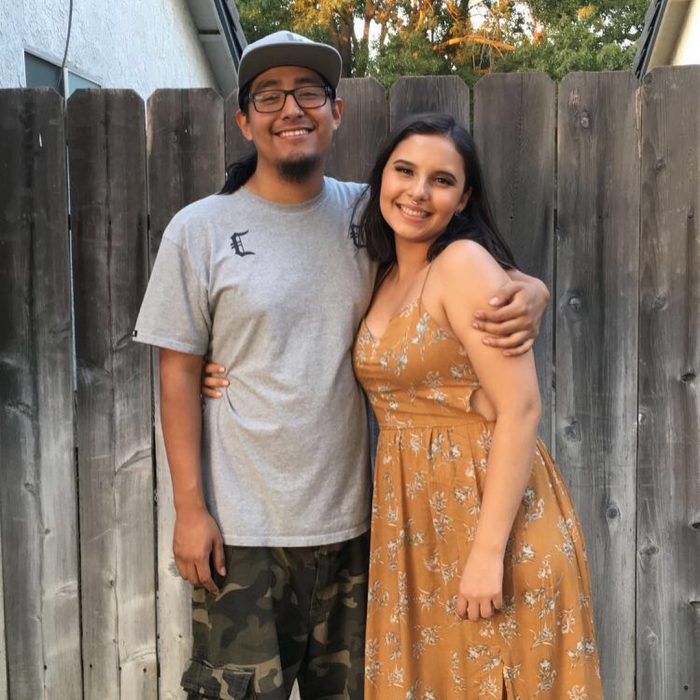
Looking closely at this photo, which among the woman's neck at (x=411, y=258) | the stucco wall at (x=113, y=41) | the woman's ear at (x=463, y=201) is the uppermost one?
the stucco wall at (x=113, y=41)

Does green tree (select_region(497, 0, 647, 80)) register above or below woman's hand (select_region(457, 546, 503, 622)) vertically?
above

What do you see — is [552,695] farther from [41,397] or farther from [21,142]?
[21,142]

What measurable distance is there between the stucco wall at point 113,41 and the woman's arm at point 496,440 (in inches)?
127

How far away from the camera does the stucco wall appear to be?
4.53m

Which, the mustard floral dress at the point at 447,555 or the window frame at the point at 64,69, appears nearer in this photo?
the mustard floral dress at the point at 447,555

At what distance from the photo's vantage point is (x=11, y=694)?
3027 millimetres

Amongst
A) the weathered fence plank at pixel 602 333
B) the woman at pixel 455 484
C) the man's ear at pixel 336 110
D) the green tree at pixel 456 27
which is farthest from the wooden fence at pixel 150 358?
the green tree at pixel 456 27

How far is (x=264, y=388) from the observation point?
225 cm

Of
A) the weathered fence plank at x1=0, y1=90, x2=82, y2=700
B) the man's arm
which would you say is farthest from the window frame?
the man's arm

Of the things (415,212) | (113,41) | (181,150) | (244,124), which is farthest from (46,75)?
(415,212)

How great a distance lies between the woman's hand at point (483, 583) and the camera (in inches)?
79.0

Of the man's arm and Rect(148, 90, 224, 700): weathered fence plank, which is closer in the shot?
the man's arm

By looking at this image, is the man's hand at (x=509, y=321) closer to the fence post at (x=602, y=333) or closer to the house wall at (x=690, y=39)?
the fence post at (x=602, y=333)

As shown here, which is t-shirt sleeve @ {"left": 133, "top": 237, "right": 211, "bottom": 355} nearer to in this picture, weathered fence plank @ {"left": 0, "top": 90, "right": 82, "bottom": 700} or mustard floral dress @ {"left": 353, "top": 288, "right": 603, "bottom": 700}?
mustard floral dress @ {"left": 353, "top": 288, "right": 603, "bottom": 700}
